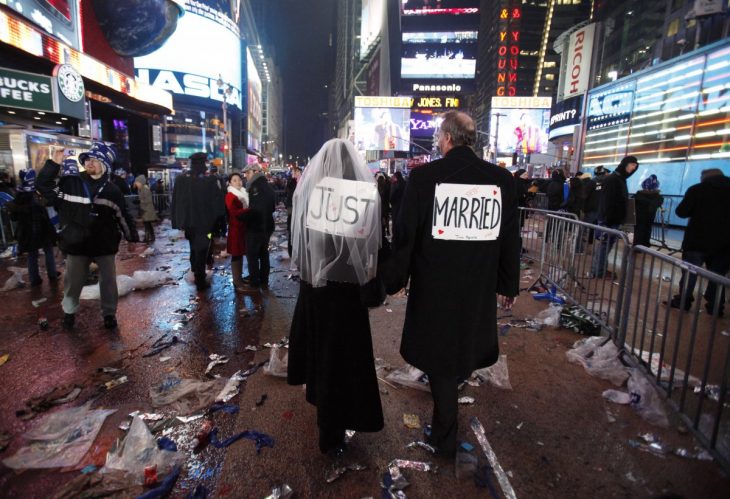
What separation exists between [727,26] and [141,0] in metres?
23.9

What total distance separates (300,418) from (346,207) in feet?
5.82

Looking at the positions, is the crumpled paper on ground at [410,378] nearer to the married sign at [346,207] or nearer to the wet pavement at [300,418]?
the wet pavement at [300,418]

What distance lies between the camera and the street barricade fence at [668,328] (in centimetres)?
284

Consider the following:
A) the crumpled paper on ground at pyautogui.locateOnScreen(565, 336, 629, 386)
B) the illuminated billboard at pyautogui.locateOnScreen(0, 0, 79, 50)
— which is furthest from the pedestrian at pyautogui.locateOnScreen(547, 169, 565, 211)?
the illuminated billboard at pyautogui.locateOnScreen(0, 0, 79, 50)

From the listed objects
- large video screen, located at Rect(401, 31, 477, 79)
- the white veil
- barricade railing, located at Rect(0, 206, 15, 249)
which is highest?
large video screen, located at Rect(401, 31, 477, 79)

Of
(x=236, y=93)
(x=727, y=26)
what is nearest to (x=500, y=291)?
(x=727, y=26)

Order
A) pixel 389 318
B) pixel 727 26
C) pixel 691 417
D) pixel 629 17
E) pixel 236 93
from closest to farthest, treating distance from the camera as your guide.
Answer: pixel 691 417 → pixel 389 318 → pixel 727 26 → pixel 629 17 → pixel 236 93

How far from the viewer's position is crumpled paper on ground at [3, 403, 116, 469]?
2607 millimetres

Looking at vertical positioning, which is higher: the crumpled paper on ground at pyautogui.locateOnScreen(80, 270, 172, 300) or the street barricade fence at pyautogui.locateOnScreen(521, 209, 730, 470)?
the street barricade fence at pyautogui.locateOnScreen(521, 209, 730, 470)

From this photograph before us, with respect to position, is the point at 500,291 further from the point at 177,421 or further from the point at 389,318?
the point at 389,318

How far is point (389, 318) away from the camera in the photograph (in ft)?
18.2

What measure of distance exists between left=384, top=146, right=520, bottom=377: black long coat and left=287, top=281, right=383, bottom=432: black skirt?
0.94 ft

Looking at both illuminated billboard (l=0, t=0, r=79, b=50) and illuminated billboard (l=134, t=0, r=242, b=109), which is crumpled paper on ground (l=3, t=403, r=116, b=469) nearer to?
illuminated billboard (l=0, t=0, r=79, b=50)

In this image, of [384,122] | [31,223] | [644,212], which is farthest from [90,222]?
[384,122]
